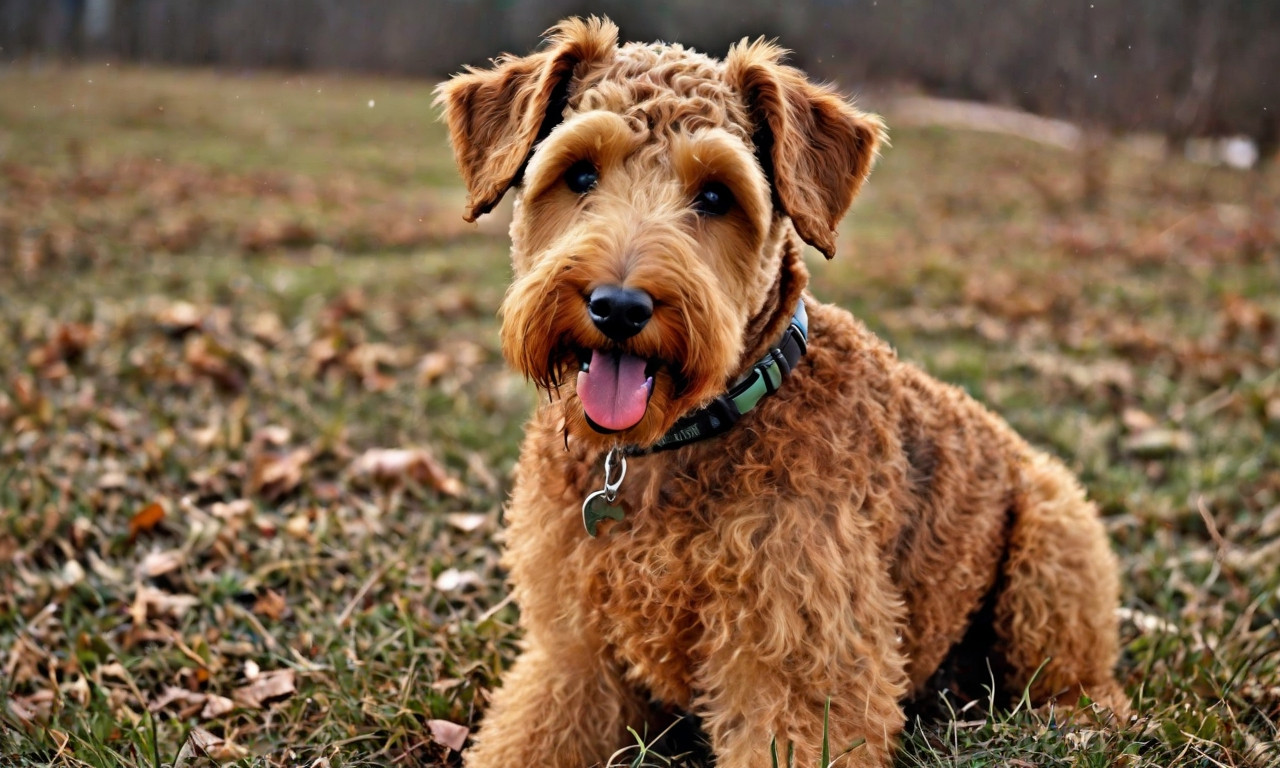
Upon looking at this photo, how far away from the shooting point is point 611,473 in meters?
2.62

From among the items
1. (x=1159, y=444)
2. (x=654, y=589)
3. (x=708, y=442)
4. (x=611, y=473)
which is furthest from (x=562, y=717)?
(x=1159, y=444)

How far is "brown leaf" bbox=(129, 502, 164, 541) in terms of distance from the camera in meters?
4.07

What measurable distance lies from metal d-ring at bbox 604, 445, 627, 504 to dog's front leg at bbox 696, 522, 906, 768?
0.41 metres

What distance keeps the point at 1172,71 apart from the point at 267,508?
52.0ft

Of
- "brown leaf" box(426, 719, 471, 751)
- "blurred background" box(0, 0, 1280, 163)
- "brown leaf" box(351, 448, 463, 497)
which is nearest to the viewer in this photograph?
"brown leaf" box(426, 719, 471, 751)

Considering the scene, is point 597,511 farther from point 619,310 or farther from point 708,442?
point 619,310

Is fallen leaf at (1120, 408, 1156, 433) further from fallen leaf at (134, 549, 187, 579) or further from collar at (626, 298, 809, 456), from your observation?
fallen leaf at (134, 549, 187, 579)

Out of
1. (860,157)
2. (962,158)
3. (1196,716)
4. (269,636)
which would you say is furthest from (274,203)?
(962,158)

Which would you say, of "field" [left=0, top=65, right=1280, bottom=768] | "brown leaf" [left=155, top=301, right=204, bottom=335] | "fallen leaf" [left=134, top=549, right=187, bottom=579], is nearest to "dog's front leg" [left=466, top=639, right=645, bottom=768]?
"field" [left=0, top=65, right=1280, bottom=768]

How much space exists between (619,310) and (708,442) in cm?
50

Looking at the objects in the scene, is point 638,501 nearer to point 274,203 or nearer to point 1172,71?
point 274,203

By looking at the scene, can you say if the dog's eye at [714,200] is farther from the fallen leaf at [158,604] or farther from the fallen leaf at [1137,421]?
the fallen leaf at [1137,421]

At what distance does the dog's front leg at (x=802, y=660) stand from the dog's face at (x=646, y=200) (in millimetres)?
499

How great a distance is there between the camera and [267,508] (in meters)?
4.43
